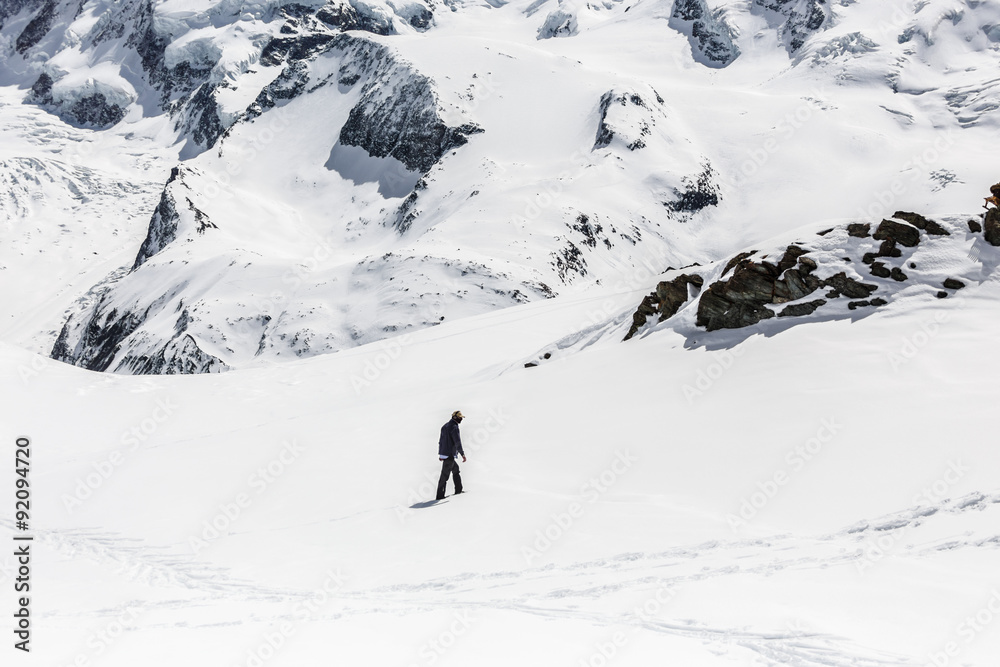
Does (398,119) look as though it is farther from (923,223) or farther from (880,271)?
(880,271)

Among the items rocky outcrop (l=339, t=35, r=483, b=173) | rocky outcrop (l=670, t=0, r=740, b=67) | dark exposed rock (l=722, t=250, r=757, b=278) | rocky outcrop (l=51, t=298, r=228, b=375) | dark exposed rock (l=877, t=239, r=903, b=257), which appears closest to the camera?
dark exposed rock (l=877, t=239, r=903, b=257)

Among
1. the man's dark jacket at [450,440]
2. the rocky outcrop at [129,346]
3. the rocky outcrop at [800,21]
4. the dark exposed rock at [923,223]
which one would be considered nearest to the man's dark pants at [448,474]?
the man's dark jacket at [450,440]

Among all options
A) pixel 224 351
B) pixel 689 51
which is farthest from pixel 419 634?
pixel 689 51

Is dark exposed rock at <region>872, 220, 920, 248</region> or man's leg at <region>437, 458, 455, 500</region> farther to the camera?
dark exposed rock at <region>872, 220, 920, 248</region>

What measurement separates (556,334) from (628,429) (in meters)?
15.7

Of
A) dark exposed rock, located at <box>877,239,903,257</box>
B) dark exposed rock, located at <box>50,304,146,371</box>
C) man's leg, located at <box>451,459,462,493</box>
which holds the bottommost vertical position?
dark exposed rock, located at <box>50,304,146,371</box>

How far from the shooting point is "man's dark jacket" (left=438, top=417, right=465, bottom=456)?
14.5 metres

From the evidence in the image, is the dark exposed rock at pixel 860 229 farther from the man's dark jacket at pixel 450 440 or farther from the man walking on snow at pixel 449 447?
the man's dark jacket at pixel 450 440

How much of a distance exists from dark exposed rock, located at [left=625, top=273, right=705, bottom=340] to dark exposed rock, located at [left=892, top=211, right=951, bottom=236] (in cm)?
576

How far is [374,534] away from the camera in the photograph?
13383 mm

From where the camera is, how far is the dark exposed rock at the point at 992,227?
19.0 metres

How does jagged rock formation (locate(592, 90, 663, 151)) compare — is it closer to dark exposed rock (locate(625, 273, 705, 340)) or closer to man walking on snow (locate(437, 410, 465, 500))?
dark exposed rock (locate(625, 273, 705, 340))

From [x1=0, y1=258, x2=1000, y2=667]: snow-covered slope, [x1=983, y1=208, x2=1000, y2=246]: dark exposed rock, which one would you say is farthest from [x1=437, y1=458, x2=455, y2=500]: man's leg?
[x1=983, y1=208, x2=1000, y2=246]: dark exposed rock

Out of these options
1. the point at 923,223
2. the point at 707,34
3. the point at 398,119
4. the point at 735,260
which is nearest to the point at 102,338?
the point at 398,119
